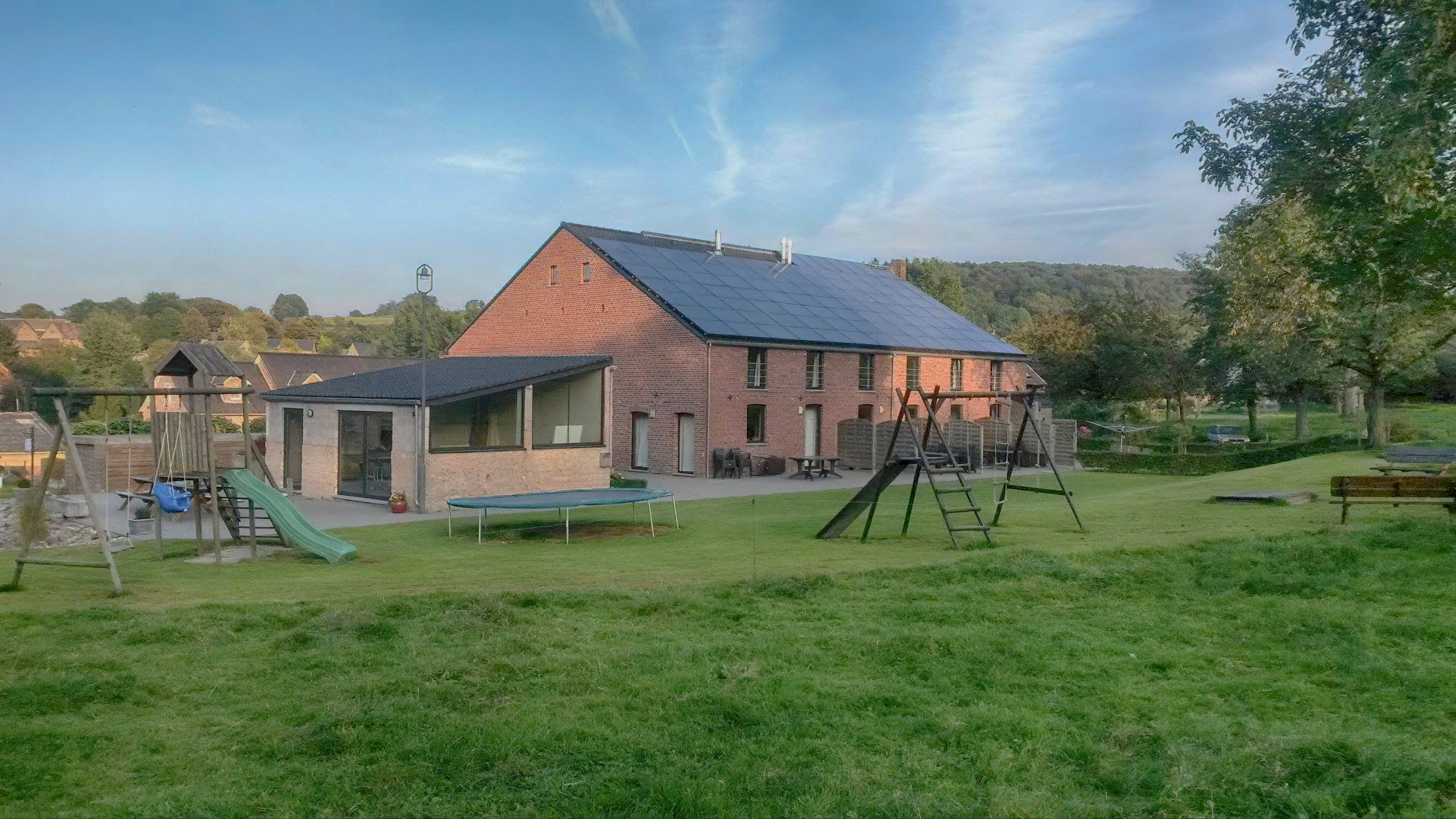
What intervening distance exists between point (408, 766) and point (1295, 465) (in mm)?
29221

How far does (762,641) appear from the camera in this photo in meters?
9.19

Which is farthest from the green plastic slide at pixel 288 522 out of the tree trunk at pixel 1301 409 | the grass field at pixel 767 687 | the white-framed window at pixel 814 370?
the tree trunk at pixel 1301 409

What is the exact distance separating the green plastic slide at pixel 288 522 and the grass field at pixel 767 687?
7.33ft

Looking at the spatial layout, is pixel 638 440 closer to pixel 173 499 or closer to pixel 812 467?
pixel 812 467

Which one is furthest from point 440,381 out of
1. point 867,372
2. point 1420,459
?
point 1420,459

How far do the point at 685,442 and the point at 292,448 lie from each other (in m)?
12.0

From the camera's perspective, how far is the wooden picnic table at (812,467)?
33.6m

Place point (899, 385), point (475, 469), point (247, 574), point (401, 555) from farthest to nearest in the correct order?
point (899, 385) < point (475, 469) < point (401, 555) < point (247, 574)

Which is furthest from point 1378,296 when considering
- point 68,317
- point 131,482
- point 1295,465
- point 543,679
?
point 68,317

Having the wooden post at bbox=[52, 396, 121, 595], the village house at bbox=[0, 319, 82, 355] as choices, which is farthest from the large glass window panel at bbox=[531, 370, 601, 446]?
the village house at bbox=[0, 319, 82, 355]

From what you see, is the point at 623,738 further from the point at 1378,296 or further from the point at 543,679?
the point at 1378,296

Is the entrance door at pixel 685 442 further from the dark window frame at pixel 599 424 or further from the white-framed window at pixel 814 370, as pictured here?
the dark window frame at pixel 599 424

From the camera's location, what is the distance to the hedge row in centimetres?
3516

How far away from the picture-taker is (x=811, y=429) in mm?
38125
